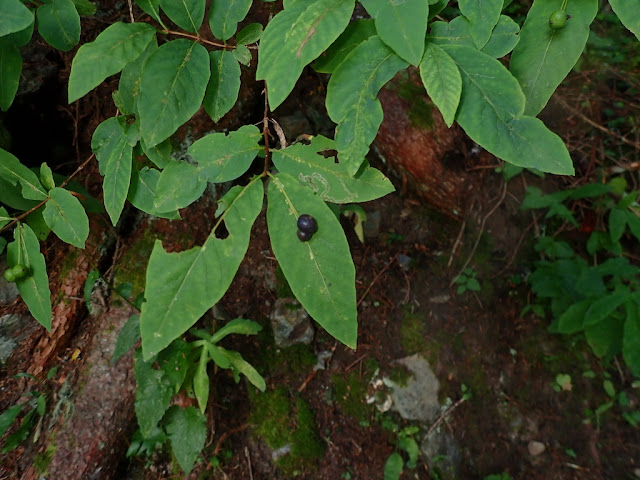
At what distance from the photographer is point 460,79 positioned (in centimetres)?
94

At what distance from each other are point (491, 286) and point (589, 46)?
2.77 metres

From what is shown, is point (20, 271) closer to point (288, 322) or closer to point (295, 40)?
point (295, 40)

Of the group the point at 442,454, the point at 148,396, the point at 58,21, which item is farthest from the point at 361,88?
the point at 442,454

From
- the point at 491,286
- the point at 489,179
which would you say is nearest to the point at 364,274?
the point at 491,286

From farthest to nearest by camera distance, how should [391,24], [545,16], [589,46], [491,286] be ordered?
[589,46], [491,286], [545,16], [391,24]

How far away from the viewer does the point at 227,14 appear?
1140mm

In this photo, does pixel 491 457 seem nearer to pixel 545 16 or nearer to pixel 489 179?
pixel 489 179

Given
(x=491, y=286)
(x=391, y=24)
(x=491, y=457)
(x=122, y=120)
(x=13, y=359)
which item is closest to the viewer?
(x=391, y=24)

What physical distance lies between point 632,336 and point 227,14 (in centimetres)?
291

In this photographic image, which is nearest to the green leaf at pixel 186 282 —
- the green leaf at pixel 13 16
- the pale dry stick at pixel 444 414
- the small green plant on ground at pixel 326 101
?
the small green plant on ground at pixel 326 101

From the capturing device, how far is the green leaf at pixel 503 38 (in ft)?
3.30

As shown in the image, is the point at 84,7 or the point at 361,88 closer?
the point at 361,88

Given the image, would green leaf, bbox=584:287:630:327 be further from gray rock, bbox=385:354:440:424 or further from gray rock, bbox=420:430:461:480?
gray rock, bbox=420:430:461:480

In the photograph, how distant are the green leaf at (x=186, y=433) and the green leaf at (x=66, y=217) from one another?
1.22 metres
